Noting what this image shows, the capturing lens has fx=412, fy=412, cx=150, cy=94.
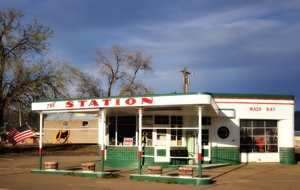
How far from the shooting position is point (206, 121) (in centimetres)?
2231

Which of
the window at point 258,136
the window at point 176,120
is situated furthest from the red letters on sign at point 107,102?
the window at point 258,136

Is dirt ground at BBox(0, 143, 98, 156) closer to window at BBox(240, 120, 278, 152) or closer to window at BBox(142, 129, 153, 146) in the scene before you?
window at BBox(142, 129, 153, 146)

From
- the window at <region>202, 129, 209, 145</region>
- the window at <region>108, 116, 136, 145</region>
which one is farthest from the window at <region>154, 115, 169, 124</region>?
the window at <region>202, 129, 209, 145</region>

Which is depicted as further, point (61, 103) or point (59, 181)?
point (61, 103)

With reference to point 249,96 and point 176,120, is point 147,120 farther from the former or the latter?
point 249,96

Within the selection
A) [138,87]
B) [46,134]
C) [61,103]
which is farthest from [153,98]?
[46,134]

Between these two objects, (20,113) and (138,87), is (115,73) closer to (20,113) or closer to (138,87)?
(138,87)

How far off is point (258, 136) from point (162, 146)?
21.3ft

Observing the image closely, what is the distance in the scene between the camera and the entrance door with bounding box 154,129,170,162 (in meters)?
19.8

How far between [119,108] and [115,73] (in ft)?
118

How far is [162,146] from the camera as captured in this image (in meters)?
19.9

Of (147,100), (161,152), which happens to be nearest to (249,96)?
(161,152)

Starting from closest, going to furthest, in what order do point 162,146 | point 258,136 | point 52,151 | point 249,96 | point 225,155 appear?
point 162,146 < point 225,155 < point 249,96 < point 258,136 < point 52,151

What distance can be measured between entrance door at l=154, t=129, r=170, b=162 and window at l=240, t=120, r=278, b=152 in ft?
17.2
